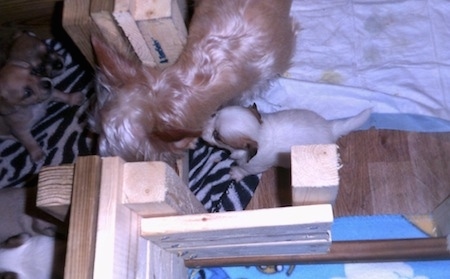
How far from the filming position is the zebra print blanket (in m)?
2.29

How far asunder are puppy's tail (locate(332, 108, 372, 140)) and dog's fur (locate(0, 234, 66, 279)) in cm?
117

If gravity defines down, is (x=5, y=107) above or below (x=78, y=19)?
below

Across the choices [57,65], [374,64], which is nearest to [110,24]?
[57,65]

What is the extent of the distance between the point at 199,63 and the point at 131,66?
0.25 meters

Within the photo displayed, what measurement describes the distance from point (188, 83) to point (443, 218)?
1.05 m

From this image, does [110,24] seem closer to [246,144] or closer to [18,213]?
[246,144]

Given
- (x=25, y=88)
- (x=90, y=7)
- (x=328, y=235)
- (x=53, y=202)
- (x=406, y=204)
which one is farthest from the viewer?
(x=25, y=88)

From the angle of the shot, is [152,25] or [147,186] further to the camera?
[152,25]

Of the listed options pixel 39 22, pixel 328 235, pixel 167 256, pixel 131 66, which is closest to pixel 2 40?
pixel 39 22

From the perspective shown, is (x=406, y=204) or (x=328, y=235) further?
(x=406, y=204)

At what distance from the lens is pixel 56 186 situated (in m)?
1.17

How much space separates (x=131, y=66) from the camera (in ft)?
6.26

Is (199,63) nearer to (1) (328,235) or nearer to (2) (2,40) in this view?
(1) (328,235)

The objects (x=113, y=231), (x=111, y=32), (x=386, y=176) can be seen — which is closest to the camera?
(x=113, y=231)
